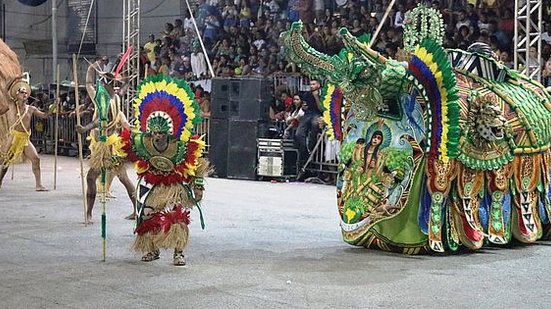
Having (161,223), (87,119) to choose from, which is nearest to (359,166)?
(161,223)

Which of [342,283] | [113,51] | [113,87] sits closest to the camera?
[342,283]

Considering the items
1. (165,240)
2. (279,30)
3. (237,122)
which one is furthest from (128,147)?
(279,30)

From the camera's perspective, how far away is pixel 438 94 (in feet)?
24.2

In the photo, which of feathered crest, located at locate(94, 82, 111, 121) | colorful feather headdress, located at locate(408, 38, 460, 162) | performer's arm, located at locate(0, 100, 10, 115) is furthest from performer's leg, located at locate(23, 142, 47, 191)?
colorful feather headdress, located at locate(408, 38, 460, 162)

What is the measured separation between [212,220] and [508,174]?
354 cm

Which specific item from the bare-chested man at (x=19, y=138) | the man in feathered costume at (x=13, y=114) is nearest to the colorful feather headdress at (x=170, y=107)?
the man in feathered costume at (x=13, y=114)

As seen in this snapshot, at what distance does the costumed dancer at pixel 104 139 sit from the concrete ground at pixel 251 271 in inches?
16.7

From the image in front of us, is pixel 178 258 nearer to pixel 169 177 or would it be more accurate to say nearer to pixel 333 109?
pixel 169 177

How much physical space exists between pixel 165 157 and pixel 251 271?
1.19m

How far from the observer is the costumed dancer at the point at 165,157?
7020mm

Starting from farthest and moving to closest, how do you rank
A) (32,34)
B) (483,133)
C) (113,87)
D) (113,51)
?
(32,34), (113,51), (113,87), (483,133)

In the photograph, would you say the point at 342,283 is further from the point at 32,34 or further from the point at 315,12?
the point at 32,34

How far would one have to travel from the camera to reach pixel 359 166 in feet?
25.4

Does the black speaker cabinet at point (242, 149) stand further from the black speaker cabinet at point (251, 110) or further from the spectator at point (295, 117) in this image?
the spectator at point (295, 117)
